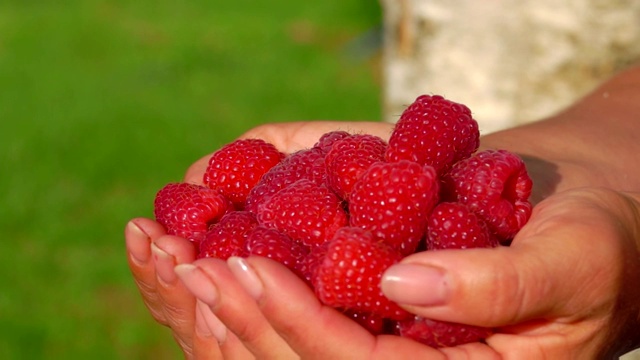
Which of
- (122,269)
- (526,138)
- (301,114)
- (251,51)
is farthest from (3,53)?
(526,138)

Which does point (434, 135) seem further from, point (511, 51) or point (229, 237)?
point (511, 51)

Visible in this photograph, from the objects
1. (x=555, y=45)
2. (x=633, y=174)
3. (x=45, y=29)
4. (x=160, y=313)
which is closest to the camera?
(x=160, y=313)

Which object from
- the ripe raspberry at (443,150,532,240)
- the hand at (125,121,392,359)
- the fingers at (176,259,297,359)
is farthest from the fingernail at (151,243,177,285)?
the ripe raspberry at (443,150,532,240)

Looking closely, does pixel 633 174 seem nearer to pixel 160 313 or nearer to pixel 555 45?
pixel 555 45

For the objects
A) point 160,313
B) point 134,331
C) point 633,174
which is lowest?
point 134,331

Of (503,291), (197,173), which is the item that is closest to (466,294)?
(503,291)

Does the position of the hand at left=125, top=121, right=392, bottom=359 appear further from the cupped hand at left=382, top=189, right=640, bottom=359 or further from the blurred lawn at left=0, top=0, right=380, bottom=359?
the blurred lawn at left=0, top=0, right=380, bottom=359

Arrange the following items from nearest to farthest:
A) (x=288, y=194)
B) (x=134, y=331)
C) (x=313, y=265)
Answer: (x=313, y=265) < (x=288, y=194) < (x=134, y=331)
